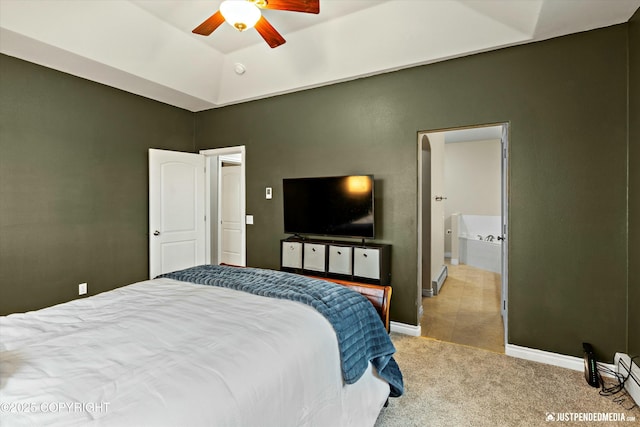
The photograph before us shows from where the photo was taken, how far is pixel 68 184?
3.52m

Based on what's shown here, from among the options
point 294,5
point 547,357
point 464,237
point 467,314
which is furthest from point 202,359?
point 464,237

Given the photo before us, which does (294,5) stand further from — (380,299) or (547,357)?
(547,357)

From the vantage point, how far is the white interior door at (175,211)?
4.22m

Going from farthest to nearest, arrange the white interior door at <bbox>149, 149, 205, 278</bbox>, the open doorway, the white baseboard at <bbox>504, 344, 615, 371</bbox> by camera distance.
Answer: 1. the white interior door at <bbox>149, 149, 205, 278</bbox>
2. the open doorway
3. the white baseboard at <bbox>504, 344, 615, 371</bbox>

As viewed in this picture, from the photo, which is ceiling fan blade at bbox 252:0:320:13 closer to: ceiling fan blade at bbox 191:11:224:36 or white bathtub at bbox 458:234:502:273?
ceiling fan blade at bbox 191:11:224:36

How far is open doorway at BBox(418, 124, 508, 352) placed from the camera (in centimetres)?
344

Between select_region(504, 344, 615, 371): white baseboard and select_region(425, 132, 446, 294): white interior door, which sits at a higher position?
select_region(425, 132, 446, 294): white interior door

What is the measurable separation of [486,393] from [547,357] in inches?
A: 34.9

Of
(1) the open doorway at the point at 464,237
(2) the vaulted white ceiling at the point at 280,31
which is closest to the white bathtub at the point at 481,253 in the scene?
(1) the open doorway at the point at 464,237

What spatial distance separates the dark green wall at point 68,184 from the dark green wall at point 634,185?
492 centimetres

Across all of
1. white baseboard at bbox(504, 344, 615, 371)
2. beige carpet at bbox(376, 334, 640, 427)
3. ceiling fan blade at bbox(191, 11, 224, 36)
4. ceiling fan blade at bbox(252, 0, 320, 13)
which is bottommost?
beige carpet at bbox(376, 334, 640, 427)

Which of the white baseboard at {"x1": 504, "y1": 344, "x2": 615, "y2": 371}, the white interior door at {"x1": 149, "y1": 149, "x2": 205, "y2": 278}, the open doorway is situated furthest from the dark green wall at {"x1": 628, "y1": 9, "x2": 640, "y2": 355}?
the white interior door at {"x1": 149, "y1": 149, "x2": 205, "y2": 278}

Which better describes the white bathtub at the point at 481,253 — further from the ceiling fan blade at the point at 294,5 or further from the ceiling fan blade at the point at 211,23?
the ceiling fan blade at the point at 211,23

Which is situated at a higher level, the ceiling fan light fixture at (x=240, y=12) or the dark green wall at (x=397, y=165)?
the ceiling fan light fixture at (x=240, y=12)
